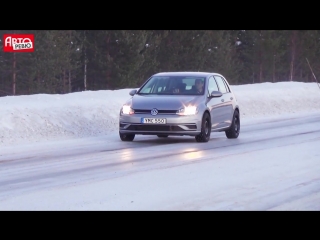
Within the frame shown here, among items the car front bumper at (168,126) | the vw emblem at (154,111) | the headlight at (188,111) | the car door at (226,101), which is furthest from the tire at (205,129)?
the vw emblem at (154,111)

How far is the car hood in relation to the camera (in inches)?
658

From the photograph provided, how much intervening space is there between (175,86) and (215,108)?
41.5 inches

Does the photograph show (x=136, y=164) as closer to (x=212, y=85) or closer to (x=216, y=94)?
(x=216, y=94)

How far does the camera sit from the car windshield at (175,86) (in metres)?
17.5

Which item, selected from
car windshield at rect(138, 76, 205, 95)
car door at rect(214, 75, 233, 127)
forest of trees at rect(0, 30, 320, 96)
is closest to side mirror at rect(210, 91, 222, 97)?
car windshield at rect(138, 76, 205, 95)

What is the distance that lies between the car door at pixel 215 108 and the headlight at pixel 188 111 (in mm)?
590

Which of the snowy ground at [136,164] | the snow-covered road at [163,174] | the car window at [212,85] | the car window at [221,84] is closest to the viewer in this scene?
the snow-covered road at [163,174]

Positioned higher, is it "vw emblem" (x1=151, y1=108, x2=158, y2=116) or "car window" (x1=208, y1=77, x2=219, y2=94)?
"car window" (x1=208, y1=77, x2=219, y2=94)

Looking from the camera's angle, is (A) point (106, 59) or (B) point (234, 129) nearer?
(B) point (234, 129)

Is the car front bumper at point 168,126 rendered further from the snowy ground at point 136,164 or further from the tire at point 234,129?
the tire at point 234,129

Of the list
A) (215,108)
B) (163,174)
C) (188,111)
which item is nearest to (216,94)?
(215,108)

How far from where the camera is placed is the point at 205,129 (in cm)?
1714

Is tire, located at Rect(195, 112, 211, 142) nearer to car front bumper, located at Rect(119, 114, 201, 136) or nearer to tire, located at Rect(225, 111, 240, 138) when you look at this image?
car front bumper, located at Rect(119, 114, 201, 136)
